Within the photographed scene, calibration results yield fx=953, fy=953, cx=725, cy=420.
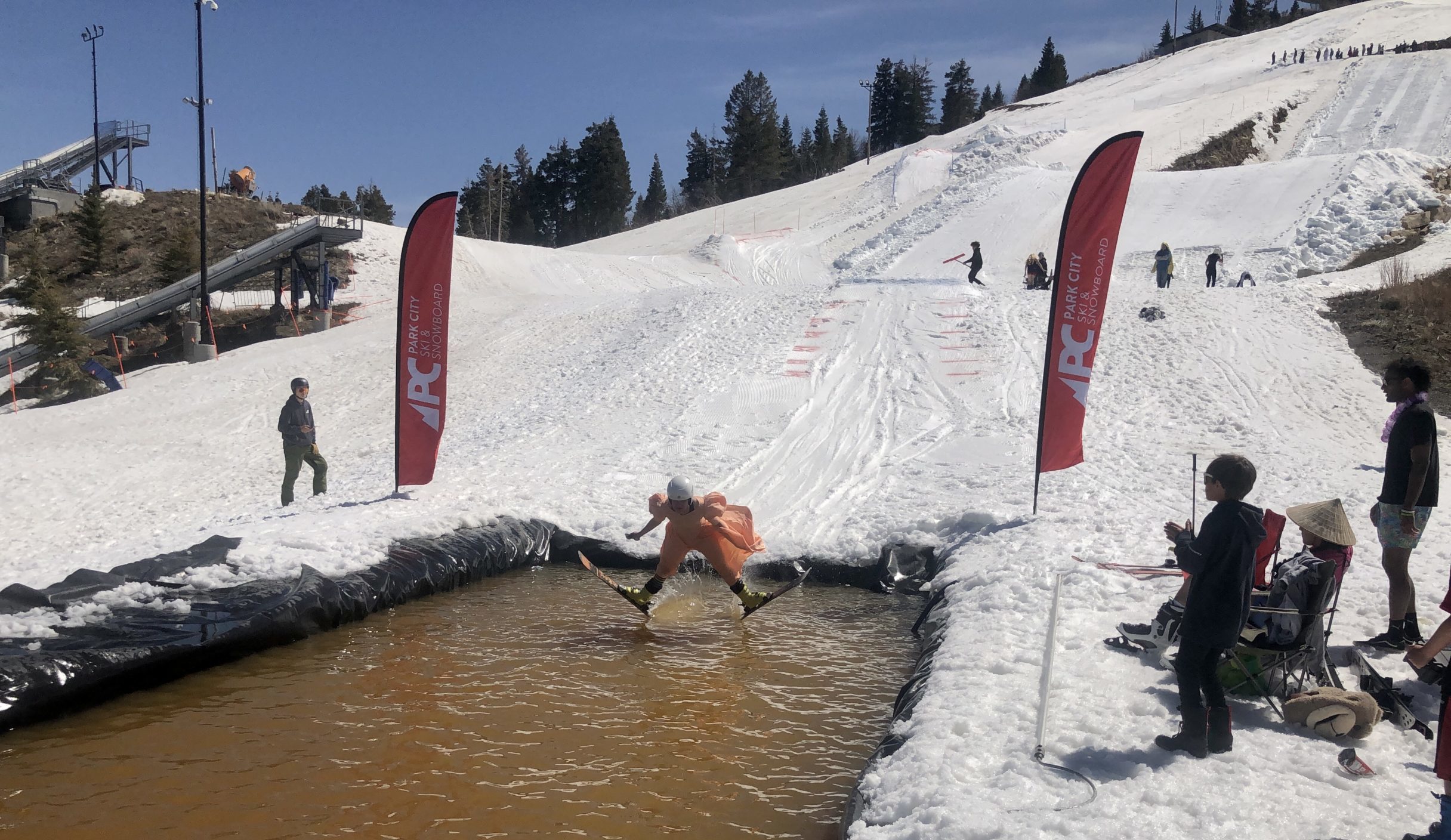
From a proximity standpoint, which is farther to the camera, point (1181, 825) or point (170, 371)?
point (170, 371)

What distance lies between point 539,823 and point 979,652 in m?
3.02

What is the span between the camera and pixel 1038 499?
11.1 metres

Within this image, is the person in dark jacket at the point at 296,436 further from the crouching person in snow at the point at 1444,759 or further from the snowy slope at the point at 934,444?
the crouching person in snow at the point at 1444,759

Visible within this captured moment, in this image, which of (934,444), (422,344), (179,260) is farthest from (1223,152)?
(179,260)

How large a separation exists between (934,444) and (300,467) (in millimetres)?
9073

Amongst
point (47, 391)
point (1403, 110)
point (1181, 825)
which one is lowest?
point (1181, 825)

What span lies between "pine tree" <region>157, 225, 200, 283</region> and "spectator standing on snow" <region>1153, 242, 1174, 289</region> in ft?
106

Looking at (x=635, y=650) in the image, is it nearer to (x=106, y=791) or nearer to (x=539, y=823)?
(x=539, y=823)

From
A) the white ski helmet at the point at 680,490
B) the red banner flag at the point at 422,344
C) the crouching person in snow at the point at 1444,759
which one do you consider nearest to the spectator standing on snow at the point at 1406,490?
the crouching person in snow at the point at 1444,759

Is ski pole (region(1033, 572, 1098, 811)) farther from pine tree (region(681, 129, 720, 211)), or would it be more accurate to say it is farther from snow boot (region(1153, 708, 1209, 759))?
pine tree (region(681, 129, 720, 211))

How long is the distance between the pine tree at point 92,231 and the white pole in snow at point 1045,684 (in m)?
46.4

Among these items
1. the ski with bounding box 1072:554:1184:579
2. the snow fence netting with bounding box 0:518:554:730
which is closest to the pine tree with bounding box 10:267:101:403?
the snow fence netting with bounding box 0:518:554:730

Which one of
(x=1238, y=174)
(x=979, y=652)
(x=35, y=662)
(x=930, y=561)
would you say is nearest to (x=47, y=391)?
(x=35, y=662)

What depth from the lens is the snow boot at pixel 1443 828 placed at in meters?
3.57
